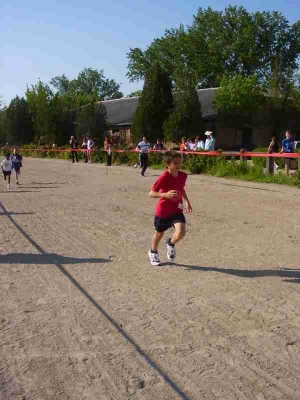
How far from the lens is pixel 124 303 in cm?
537

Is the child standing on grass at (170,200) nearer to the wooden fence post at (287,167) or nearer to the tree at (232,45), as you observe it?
the wooden fence post at (287,167)

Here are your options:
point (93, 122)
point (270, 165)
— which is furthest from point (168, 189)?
point (93, 122)

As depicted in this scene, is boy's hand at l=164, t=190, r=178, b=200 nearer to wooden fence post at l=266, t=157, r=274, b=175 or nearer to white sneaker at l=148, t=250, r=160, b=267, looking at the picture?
white sneaker at l=148, t=250, r=160, b=267

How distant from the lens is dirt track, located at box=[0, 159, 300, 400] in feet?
12.2

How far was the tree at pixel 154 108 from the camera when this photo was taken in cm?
3694

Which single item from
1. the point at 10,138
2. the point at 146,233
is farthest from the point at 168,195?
the point at 10,138

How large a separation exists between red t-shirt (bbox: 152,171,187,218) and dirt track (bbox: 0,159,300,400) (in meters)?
0.72

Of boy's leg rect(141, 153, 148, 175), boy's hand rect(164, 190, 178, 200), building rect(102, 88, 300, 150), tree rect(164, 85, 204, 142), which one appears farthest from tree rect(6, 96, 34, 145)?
boy's hand rect(164, 190, 178, 200)

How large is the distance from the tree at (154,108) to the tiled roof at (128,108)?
7.01 meters

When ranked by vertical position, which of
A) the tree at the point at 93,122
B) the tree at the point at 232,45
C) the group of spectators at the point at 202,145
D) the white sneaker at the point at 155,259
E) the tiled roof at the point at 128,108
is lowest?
the white sneaker at the point at 155,259

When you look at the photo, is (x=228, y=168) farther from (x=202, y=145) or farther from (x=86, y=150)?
(x=86, y=150)

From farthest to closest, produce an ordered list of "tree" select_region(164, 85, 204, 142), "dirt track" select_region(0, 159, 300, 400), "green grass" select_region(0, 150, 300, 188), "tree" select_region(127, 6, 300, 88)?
"tree" select_region(127, 6, 300, 88) < "tree" select_region(164, 85, 204, 142) < "green grass" select_region(0, 150, 300, 188) < "dirt track" select_region(0, 159, 300, 400)

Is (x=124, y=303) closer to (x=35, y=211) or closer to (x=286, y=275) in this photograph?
(x=286, y=275)

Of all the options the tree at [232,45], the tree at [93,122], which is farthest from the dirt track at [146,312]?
the tree at [232,45]
